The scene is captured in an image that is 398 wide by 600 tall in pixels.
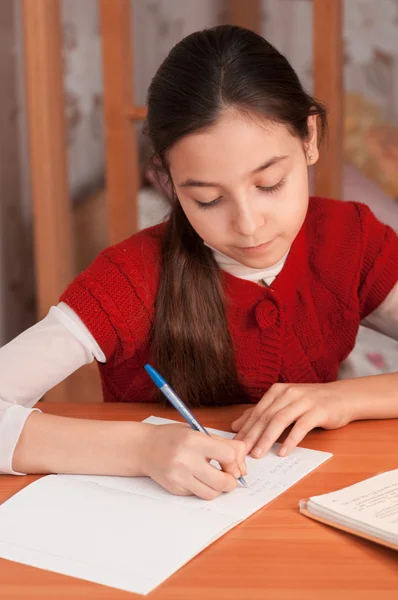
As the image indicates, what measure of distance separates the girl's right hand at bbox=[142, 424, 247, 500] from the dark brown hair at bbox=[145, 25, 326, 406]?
0.93 feet

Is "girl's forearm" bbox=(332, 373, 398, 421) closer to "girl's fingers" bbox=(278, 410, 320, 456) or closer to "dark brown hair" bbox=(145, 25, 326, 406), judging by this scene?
"girl's fingers" bbox=(278, 410, 320, 456)

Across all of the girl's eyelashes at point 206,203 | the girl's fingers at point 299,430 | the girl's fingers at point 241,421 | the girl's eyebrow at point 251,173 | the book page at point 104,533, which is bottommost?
the girl's fingers at point 241,421

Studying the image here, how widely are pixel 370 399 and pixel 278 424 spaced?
0.53ft

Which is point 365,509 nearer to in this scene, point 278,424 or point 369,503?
point 369,503

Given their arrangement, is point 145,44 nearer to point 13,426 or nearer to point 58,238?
point 58,238

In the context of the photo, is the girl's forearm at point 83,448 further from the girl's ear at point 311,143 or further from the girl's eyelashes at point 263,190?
the girl's ear at point 311,143

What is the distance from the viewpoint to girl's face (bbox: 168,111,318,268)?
108 centimetres

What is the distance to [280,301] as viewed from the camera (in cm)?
131

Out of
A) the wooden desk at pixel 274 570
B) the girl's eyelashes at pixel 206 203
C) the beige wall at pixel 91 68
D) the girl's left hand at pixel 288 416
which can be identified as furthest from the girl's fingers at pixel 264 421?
the beige wall at pixel 91 68

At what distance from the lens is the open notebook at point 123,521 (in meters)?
0.78

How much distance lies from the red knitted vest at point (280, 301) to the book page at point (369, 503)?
Result: 0.42 metres

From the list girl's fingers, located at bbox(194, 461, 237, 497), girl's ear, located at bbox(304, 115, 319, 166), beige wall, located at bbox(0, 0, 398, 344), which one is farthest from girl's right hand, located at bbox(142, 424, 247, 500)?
beige wall, located at bbox(0, 0, 398, 344)

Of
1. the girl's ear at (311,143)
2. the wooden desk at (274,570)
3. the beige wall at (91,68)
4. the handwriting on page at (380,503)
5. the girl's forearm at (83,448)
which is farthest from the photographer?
the beige wall at (91,68)

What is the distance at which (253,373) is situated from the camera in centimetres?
135
